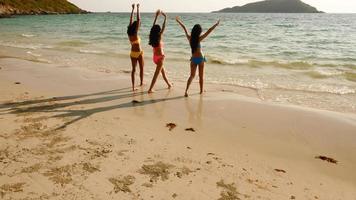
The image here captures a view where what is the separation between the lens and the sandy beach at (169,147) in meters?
4.05

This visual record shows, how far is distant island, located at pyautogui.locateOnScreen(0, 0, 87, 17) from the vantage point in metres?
92.6

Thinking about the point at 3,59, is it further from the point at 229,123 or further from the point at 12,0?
the point at 12,0

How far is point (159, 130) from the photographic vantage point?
597 cm

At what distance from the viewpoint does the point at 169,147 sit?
518cm

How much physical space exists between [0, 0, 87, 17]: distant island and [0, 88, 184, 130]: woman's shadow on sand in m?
85.4

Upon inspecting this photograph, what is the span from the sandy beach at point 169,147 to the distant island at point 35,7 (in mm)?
86812

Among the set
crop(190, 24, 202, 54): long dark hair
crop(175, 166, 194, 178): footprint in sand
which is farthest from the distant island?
crop(175, 166, 194, 178): footprint in sand

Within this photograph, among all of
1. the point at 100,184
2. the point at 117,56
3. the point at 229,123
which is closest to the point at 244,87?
the point at 229,123

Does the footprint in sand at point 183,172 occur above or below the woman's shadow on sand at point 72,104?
above

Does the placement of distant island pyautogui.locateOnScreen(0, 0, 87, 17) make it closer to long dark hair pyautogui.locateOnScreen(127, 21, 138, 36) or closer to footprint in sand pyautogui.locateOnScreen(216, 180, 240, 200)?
long dark hair pyautogui.locateOnScreen(127, 21, 138, 36)

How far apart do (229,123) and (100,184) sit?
121 inches

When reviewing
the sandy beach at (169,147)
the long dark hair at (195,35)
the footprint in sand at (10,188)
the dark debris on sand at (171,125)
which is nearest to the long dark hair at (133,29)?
the long dark hair at (195,35)

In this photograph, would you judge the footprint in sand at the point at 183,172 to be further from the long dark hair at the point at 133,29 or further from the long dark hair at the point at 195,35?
the long dark hair at the point at 133,29

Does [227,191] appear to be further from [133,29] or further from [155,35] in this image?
[133,29]
